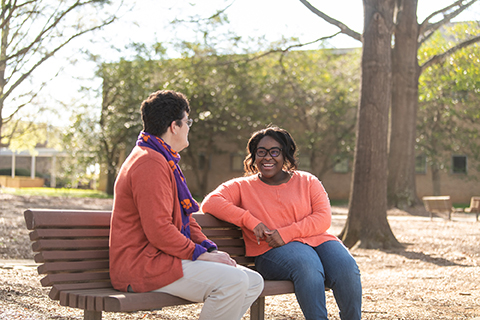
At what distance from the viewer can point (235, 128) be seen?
92.2ft

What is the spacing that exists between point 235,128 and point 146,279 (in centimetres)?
2511

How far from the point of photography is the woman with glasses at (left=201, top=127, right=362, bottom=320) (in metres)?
3.74

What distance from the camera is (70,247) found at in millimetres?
3330

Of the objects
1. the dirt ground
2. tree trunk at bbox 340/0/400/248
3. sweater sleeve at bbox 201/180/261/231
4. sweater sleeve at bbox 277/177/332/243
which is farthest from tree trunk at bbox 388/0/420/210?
sweater sleeve at bbox 201/180/261/231

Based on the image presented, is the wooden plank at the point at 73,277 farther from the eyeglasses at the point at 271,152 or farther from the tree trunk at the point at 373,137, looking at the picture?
the tree trunk at the point at 373,137

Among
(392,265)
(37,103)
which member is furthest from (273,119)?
(392,265)

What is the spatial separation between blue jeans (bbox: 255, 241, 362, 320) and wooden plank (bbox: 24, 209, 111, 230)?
121 cm

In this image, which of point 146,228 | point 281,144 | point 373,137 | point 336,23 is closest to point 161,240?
point 146,228

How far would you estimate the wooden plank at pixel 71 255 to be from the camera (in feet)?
10.6

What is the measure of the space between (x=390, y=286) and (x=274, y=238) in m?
3.15

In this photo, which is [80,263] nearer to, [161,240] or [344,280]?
[161,240]

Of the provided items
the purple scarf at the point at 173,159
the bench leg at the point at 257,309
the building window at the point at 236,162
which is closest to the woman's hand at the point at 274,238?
the bench leg at the point at 257,309

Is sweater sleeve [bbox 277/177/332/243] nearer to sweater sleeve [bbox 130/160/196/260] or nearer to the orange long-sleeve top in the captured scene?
the orange long-sleeve top

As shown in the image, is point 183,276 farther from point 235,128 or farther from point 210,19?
point 235,128
